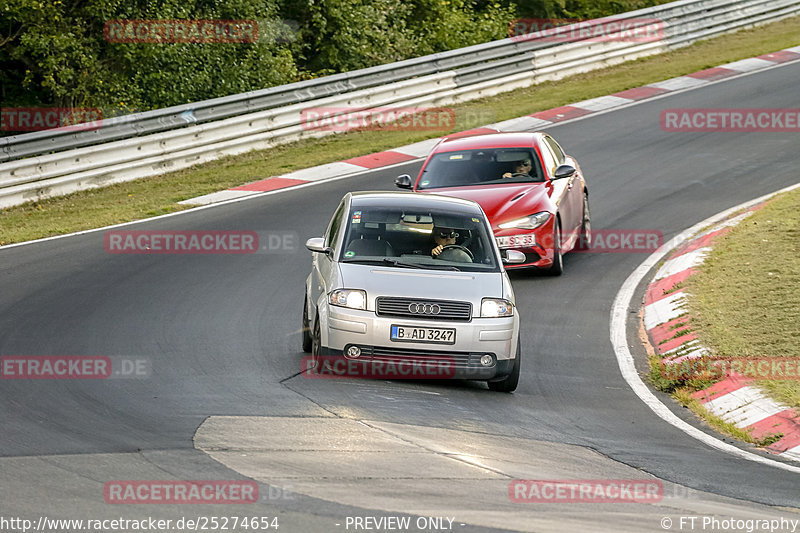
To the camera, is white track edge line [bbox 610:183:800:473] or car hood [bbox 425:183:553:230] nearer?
white track edge line [bbox 610:183:800:473]

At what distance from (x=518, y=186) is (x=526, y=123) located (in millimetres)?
9953

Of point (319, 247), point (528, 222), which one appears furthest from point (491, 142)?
point (319, 247)

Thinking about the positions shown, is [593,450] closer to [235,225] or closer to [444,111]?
[235,225]

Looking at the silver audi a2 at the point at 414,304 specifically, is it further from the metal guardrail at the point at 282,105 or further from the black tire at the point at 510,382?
the metal guardrail at the point at 282,105

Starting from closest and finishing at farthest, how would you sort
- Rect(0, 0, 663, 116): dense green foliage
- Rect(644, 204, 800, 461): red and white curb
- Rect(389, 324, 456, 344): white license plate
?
1. Rect(644, 204, 800, 461): red and white curb
2. Rect(389, 324, 456, 344): white license plate
3. Rect(0, 0, 663, 116): dense green foliage

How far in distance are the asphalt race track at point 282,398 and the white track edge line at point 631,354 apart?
0.42 feet

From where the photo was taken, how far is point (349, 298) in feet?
31.6

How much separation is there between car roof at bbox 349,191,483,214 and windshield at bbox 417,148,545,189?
347 cm

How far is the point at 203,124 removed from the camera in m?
22.3

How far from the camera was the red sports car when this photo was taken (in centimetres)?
1403

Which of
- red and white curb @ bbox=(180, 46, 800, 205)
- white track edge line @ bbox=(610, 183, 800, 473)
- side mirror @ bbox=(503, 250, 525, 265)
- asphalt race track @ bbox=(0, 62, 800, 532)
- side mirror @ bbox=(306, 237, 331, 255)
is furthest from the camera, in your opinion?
red and white curb @ bbox=(180, 46, 800, 205)

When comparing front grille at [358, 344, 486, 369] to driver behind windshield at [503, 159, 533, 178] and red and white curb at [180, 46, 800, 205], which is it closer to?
driver behind windshield at [503, 159, 533, 178]

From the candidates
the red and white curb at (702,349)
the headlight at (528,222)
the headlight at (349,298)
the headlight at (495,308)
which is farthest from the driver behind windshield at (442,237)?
the headlight at (528,222)

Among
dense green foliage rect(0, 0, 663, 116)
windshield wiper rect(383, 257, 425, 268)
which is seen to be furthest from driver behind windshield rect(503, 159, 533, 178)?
dense green foliage rect(0, 0, 663, 116)
